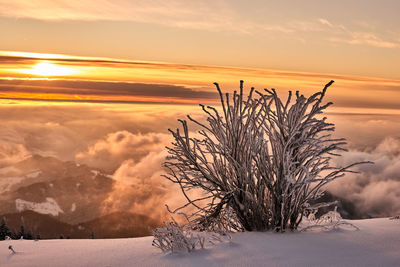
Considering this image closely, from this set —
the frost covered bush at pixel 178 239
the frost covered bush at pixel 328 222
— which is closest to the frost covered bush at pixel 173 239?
the frost covered bush at pixel 178 239

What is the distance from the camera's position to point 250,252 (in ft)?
11.6

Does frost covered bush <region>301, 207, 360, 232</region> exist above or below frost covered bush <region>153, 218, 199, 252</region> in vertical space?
below

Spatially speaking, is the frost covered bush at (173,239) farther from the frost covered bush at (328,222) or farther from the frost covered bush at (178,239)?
the frost covered bush at (328,222)

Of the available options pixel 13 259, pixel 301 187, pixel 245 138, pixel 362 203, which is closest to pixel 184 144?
pixel 245 138

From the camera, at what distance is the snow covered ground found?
3381 millimetres

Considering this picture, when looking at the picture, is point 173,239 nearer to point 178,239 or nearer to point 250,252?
point 178,239

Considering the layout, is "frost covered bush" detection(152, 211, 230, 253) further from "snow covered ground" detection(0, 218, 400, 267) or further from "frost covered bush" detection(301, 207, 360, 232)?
"frost covered bush" detection(301, 207, 360, 232)

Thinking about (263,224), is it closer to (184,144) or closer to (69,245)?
(184,144)

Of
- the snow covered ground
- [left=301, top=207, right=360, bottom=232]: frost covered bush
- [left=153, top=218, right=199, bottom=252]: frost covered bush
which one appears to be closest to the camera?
the snow covered ground

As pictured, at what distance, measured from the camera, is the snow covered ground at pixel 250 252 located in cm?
338

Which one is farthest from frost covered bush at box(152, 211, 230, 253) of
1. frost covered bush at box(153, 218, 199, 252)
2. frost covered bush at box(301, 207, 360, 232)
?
frost covered bush at box(301, 207, 360, 232)

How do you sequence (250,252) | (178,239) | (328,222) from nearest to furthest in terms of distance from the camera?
(250,252) → (178,239) → (328,222)

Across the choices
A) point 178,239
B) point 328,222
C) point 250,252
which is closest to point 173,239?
point 178,239

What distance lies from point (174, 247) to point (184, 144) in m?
1.20
